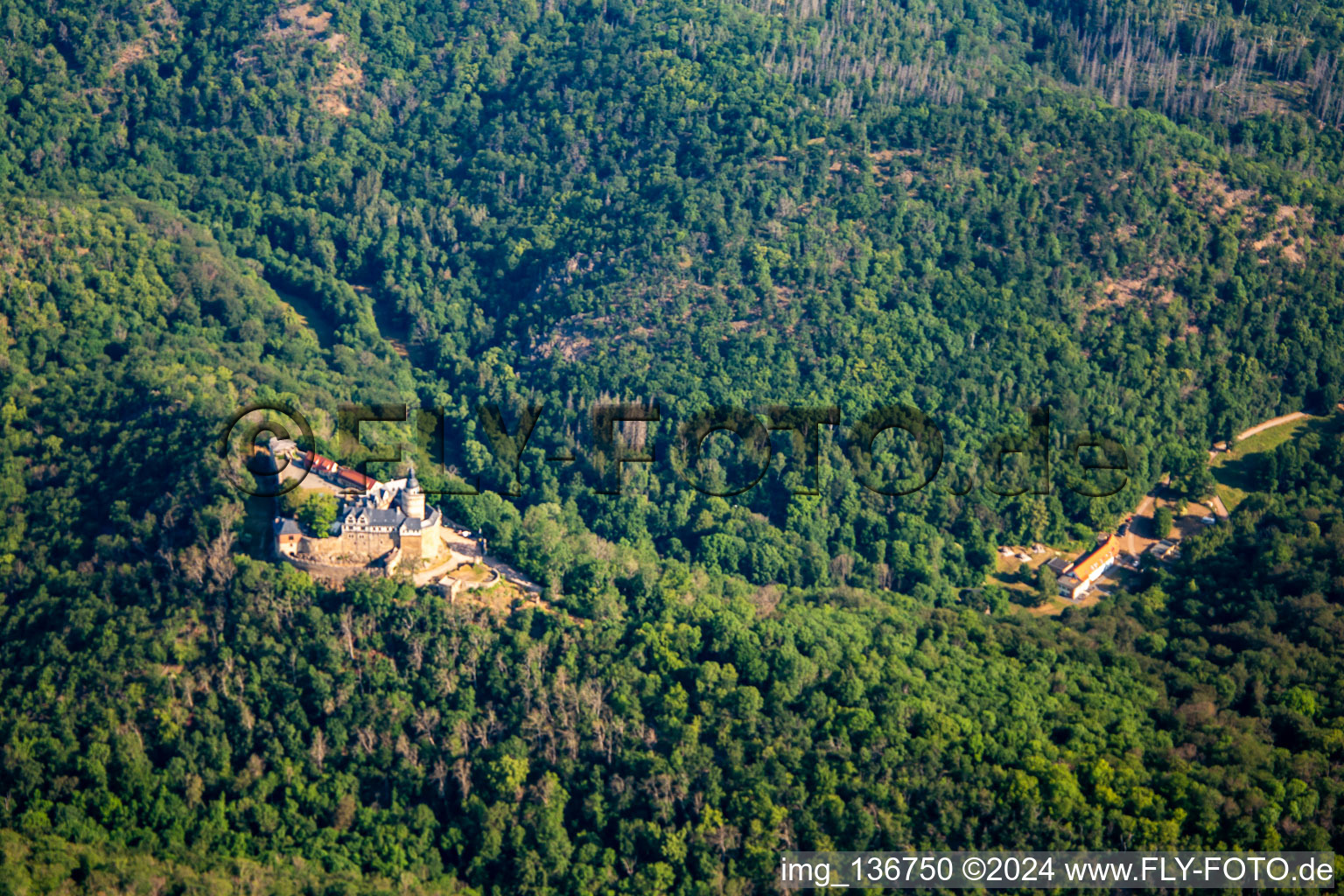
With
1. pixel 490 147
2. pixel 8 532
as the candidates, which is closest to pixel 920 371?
pixel 490 147

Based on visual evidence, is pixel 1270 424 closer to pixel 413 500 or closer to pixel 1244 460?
pixel 1244 460

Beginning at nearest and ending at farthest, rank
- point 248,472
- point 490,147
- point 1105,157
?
1. point 248,472
2. point 1105,157
3. point 490,147

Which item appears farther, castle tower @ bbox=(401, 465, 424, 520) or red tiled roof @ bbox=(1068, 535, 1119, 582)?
red tiled roof @ bbox=(1068, 535, 1119, 582)

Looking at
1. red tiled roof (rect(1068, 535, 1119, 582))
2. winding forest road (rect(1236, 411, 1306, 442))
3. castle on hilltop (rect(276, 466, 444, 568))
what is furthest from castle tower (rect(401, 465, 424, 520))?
winding forest road (rect(1236, 411, 1306, 442))

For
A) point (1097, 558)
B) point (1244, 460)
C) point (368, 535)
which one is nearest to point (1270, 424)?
point (1244, 460)

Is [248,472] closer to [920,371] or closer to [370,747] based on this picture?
[370,747]

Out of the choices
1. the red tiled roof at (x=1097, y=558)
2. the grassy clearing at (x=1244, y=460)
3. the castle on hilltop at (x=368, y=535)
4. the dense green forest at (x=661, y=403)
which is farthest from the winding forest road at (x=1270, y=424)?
the castle on hilltop at (x=368, y=535)

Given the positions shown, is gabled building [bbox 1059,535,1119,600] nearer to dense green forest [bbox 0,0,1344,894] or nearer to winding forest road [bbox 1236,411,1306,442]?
dense green forest [bbox 0,0,1344,894]
